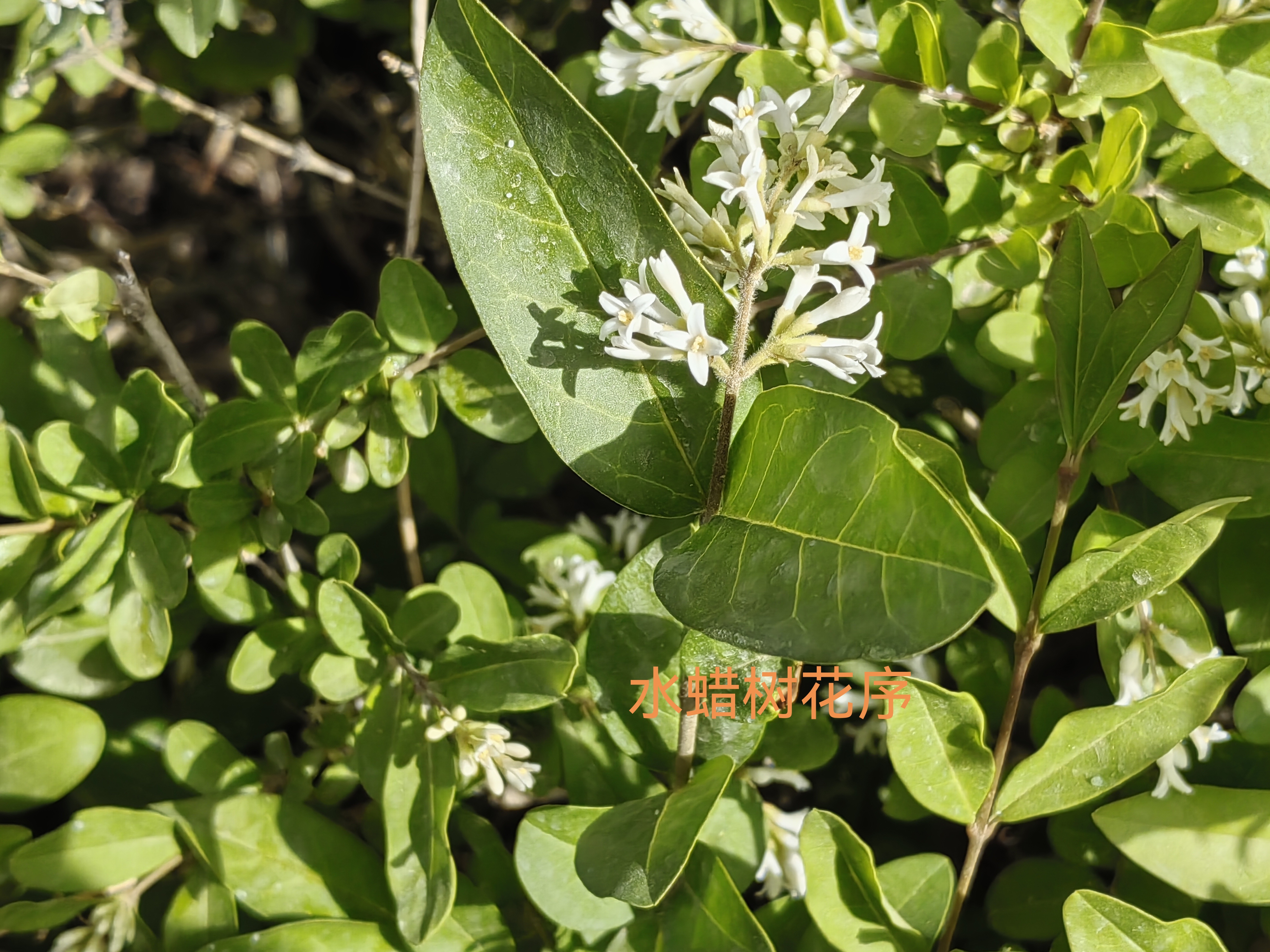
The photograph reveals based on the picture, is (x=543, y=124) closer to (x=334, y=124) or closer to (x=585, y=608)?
(x=585, y=608)

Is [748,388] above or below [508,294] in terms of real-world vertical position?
below

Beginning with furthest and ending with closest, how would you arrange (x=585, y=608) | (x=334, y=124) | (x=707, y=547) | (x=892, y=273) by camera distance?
(x=334, y=124), (x=585, y=608), (x=892, y=273), (x=707, y=547)

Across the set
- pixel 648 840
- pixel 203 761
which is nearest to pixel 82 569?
pixel 203 761

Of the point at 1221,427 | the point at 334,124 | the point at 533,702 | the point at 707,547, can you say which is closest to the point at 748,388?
the point at 707,547

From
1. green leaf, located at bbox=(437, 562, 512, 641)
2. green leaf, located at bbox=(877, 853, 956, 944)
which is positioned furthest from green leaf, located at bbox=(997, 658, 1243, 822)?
green leaf, located at bbox=(437, 562, 512, 641)

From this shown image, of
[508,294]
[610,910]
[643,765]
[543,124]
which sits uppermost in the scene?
[543,124]

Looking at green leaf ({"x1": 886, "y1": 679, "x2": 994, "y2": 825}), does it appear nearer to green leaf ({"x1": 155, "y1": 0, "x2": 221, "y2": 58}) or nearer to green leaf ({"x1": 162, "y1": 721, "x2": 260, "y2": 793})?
green leaf ({"x1": 162, "y1": 721, "x2": 260, "y2": 793})

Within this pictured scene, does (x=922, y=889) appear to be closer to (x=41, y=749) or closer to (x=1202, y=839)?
(x=1202, y=839)
